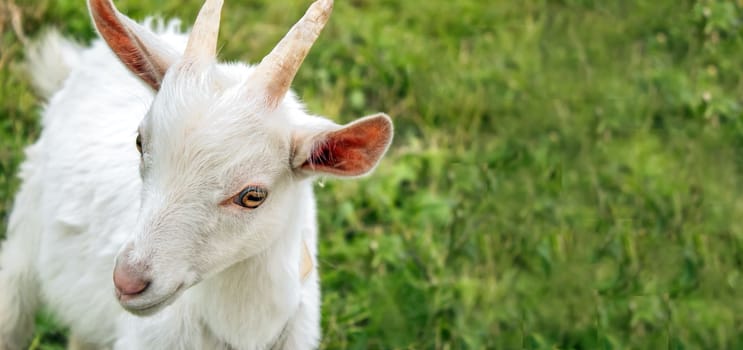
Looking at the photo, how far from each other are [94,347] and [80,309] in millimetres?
292

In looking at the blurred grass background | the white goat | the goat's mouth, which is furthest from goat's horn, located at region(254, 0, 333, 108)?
the blurred grass background

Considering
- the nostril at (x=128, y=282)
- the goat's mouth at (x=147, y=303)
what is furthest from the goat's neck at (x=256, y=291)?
the nostril at (x=128, y=282)

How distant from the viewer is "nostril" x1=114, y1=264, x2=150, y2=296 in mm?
2613

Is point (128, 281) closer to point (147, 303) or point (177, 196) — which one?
point (147, 303)

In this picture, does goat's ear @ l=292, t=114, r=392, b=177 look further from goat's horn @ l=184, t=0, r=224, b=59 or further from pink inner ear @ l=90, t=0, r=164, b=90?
pink inner ear @ l=90, t=0, r=164, b=90

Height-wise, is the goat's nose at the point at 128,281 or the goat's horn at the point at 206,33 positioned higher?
the goat's horn at the point at 206,33

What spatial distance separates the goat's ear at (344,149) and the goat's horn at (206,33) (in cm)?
39

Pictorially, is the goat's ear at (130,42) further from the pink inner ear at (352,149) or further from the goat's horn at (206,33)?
the pink inner ear at (352,149)

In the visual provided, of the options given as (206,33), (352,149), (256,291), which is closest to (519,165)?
(256,291)

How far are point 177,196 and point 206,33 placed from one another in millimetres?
547

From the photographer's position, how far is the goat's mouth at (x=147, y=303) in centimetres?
264

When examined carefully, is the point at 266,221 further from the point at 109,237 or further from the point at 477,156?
the point at 477,156

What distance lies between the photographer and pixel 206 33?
9.70 ft

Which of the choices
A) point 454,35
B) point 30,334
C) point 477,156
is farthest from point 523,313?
point 454,35
